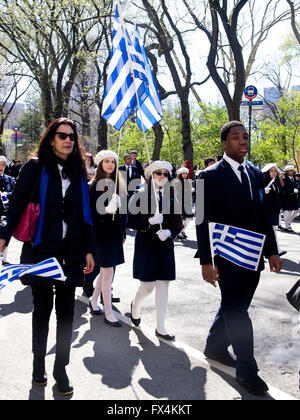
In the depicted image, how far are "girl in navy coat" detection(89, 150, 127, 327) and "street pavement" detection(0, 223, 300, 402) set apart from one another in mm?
420

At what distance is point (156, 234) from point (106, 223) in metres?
0.80

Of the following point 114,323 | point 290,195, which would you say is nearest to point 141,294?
point 114,323

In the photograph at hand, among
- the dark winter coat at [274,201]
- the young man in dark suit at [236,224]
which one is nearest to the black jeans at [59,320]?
the young man in dark suit at [236,224]

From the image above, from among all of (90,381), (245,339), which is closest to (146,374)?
(90,381)

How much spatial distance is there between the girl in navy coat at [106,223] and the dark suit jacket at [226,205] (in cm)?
165

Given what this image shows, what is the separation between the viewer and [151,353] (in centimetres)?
418

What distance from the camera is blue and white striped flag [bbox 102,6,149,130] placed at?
5340mm

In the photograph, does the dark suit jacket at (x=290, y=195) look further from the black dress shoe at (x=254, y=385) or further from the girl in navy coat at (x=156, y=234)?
the black dress shoe at (x=254, y=385)

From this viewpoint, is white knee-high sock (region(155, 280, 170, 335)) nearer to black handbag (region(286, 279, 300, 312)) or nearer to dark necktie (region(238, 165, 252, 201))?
dark necktie (region(238, 165, 252, 201))

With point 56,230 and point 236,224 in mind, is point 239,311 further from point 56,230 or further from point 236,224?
point 56,230

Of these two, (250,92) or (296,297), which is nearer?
(296,297)

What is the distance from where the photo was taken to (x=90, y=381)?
355 cm

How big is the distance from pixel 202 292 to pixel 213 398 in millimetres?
3145
